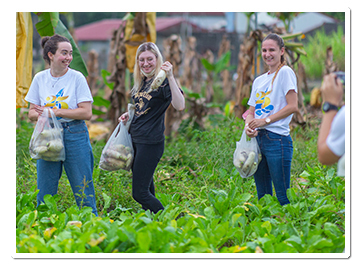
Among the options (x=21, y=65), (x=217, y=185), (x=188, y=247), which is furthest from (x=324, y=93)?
(x=21, y=65)

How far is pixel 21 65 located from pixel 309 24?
15.8m

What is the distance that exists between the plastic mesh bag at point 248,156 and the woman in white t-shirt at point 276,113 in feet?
0.19

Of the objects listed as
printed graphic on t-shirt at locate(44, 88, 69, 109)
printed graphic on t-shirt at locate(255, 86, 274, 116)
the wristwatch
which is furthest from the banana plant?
the wristwatch

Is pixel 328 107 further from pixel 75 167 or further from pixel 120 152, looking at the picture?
pixel 75 167

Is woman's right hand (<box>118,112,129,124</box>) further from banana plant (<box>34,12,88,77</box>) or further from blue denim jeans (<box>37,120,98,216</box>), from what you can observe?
banana plant (<box>34,12,88,77</box>)

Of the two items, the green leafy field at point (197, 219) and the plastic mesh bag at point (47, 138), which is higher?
the plastic mesh bag at point (47, 138)

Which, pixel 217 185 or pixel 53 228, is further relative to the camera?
pixel 217 185

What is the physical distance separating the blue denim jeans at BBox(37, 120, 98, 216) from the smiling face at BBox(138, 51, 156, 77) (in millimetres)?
692

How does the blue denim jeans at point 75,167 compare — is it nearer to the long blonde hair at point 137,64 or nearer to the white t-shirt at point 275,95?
the long blonde hair at point 137,64

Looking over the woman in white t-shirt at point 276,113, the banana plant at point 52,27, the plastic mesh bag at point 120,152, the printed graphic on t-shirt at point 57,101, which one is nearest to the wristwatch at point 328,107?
the woman in white t-shirt at point 276,113

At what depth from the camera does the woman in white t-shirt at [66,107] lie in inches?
119
